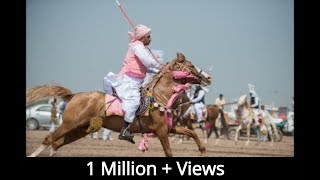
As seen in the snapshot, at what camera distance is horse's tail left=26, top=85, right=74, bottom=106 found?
13164mm

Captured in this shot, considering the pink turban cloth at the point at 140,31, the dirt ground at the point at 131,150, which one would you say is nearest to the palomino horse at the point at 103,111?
the pink turban cloth at the point at 140,31

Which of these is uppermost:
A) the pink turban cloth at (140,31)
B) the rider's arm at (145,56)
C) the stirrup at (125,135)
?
the pink turban cloth at (140,31)

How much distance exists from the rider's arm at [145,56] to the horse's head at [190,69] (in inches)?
21.8

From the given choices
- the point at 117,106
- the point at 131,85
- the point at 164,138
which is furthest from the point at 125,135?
the point at 131,85

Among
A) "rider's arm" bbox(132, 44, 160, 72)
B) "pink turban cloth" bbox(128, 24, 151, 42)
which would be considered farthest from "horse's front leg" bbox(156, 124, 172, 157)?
"pink turban cloth" bbox(128, 24, 151, 42)

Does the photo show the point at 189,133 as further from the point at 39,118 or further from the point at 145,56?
the point at 39,118

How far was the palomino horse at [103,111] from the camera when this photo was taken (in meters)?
12.8

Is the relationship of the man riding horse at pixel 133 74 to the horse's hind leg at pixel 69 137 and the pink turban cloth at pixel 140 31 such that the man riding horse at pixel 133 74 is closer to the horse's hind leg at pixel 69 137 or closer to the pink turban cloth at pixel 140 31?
the pink turban cloth at pixel 140 31

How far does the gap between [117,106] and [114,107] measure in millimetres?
59

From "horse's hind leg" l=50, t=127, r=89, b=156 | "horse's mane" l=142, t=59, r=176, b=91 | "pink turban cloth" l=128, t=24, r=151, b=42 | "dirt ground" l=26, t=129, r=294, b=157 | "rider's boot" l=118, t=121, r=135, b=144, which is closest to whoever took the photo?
"rider's boot" l=118, t=121, r=135, b=144

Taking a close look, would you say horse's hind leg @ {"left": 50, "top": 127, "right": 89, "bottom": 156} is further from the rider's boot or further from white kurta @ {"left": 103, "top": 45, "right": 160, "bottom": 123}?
white kurta @ {"left": 103, "top": 45, "right": 160, "bottom": 123}
